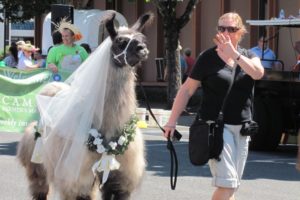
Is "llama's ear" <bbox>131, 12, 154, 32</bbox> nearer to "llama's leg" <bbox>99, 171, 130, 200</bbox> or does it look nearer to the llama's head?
the llama's head

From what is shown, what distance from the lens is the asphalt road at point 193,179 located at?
841cm

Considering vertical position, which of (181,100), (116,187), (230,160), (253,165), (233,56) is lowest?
(253,165)

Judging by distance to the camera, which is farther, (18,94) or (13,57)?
(13,57)

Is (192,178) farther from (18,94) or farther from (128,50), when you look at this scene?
(18,94)

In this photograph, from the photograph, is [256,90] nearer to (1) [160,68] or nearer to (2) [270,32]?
(2) [270,32]

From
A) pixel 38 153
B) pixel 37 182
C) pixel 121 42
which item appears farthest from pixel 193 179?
pixel 121 42

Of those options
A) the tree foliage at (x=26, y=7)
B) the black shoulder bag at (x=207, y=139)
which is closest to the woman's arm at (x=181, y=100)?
the black shoulder bag at (x=207, y=139)

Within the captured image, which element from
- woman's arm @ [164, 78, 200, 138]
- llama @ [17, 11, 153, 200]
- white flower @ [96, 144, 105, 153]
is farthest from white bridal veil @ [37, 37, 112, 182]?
woman's arm @ [164, 78, 200, 138]

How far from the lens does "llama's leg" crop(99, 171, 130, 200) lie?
6012 mm

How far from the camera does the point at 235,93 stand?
567 centimetres

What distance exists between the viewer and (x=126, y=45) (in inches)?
233

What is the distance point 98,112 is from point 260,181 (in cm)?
412

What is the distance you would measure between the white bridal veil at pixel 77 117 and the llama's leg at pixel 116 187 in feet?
1.08

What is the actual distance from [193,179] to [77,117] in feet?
12.7
